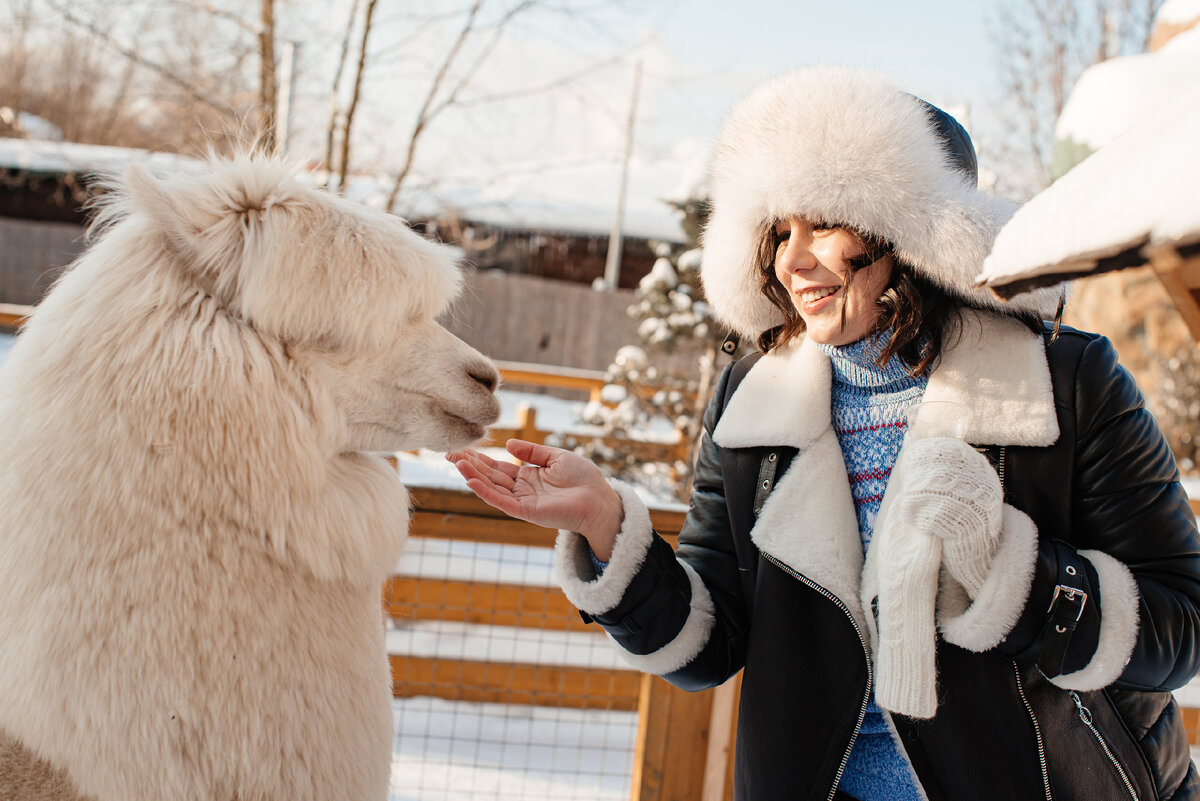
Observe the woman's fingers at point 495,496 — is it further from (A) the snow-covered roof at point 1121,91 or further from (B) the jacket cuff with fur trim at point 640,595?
(A) the snow-covered roof at point 1121,91

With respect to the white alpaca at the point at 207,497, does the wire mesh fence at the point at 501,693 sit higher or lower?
lower

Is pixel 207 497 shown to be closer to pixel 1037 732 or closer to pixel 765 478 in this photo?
pixel 765 478

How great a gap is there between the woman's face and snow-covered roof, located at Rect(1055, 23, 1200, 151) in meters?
8.68

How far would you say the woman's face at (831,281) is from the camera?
152 cm

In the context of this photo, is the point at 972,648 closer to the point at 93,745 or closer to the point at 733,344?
the point at 733,344

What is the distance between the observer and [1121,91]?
9.69 m

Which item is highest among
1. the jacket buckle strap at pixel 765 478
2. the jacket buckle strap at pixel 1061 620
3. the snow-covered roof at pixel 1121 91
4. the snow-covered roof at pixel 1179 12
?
the snow-covered roof at pixel 1179 12

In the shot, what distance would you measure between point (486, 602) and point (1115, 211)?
3.08 meters

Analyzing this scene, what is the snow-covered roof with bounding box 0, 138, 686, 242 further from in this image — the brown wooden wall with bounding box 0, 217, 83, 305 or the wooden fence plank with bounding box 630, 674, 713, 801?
the wooden fence plank with bounding box 630, 674, 713, 801

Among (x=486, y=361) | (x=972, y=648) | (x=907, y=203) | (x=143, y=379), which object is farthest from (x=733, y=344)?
(x=143, y=379)

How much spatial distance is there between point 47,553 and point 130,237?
464 mm

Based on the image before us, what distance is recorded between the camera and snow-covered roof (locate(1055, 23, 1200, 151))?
344 inches

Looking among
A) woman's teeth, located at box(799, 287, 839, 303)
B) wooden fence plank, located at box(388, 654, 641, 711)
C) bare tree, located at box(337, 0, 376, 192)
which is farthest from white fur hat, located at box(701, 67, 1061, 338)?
bare tree, located at box(337, 0, 376, 192)

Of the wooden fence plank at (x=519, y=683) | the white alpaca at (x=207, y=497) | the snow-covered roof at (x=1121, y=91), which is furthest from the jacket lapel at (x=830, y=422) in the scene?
the snow-covered roof at (x=1121, y=91)
